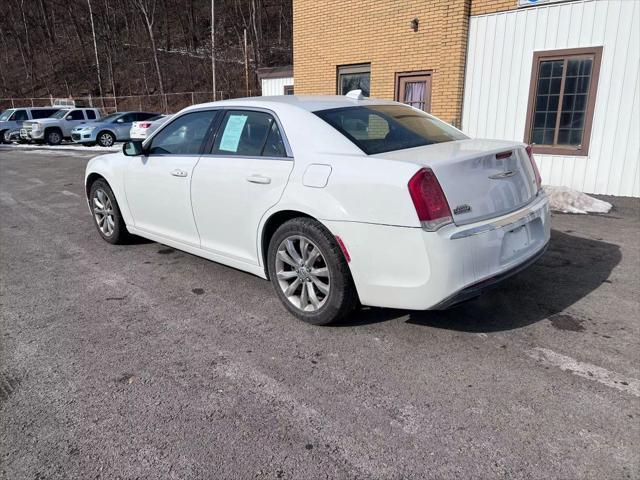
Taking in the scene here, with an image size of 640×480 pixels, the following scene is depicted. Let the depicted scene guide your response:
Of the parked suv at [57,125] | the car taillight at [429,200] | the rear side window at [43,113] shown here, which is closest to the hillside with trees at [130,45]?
the rear side window at [43,113]

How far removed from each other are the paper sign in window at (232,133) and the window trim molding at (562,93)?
690cm

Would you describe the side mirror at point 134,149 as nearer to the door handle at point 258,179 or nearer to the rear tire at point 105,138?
the door handle at point 258,179

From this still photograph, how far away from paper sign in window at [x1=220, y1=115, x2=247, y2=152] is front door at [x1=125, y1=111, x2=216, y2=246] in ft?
0.84

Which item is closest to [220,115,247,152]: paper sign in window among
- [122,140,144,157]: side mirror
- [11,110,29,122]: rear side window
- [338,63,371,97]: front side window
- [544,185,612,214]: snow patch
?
[122,140,144,157]: side mirror

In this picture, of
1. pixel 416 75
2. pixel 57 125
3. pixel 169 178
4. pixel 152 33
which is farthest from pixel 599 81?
pixel 152 33

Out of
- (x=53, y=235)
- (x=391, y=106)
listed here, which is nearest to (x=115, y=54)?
(x=53, y=235)

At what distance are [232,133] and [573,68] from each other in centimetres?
712

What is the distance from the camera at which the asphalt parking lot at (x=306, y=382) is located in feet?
7.22

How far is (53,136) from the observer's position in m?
23.8

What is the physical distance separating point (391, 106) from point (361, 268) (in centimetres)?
175

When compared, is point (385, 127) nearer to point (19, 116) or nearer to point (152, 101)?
point (19, 116)

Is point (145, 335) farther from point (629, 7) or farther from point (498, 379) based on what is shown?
point (629, 7)

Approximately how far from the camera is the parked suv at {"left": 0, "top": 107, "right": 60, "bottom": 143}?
1003 inches

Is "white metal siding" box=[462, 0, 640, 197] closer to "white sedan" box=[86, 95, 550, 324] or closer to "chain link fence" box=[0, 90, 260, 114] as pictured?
"white sedan" box=[86, 95, 550, 324]
